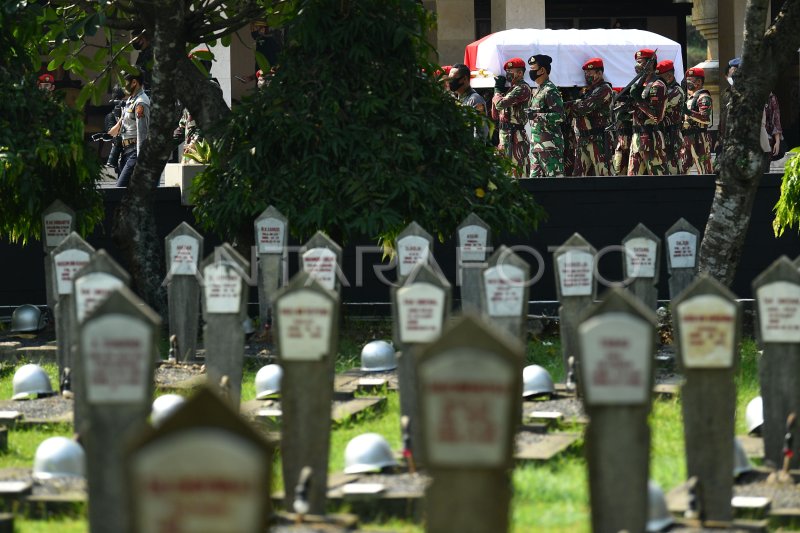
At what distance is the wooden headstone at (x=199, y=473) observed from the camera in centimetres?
407

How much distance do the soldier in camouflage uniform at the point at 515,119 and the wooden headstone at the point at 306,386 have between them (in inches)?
425

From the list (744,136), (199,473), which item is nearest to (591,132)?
(744,136)

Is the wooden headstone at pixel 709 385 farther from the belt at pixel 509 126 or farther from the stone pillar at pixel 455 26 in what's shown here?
the stone pillar at pixel 455 26

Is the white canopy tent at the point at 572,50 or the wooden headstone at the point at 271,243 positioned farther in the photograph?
the white canopy tent at the point at 572,50

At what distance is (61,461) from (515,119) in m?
10.6

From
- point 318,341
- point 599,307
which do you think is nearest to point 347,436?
point 318,341

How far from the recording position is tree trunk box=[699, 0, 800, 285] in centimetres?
1303

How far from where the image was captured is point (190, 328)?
40.0 ft

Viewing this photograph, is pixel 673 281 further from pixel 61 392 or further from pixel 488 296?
pixel 61 392

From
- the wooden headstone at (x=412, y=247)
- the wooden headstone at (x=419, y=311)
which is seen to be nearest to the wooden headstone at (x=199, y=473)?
the wooden headstone at (x=419, y=311)

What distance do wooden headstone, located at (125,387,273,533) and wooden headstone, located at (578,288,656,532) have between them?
67.7 inches

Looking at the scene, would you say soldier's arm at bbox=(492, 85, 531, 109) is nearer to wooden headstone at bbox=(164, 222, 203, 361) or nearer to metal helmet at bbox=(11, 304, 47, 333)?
metal helmet at bbox=(11, 304, 47, 333)

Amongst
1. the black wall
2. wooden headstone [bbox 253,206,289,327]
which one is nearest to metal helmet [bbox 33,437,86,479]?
wooden headstone [bbox 253,206,289,327]

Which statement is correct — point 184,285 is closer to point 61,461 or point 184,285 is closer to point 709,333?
point 61,461
